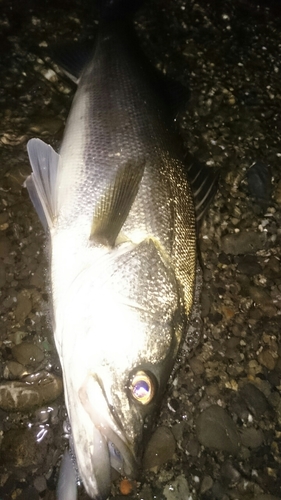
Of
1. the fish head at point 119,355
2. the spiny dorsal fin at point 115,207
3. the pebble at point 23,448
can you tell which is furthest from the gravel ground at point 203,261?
the spiny dorsal fin at point 115,207

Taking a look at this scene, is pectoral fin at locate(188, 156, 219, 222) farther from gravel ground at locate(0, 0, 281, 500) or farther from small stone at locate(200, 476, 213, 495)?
small stone at locate(200, 476, 213, 495)

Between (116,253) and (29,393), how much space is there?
0.94m

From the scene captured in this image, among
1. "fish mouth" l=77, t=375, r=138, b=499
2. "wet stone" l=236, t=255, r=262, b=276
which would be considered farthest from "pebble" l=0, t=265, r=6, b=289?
"wet stone" l=236, t=255, r=262, b=276

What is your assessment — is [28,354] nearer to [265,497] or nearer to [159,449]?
[159,449]

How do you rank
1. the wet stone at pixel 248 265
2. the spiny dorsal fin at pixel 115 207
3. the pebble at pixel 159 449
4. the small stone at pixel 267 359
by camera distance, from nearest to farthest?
1. the spiny dorsal fin at pixel 115 207
2. the pebble at pixel 159 449
3. the small stone at pixel 267 359
4. the wet stone at pixel 248 265

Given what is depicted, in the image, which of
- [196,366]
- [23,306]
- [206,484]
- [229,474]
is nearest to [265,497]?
[229,474]

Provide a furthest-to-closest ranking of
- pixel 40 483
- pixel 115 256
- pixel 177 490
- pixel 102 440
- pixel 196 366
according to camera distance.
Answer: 1. pixel 196 366
2. pixel 177 490
3. pixel 40 483
4. pixel 115 256
5. pixel 102 440

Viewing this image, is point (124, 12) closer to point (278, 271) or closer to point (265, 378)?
point (278, 271)

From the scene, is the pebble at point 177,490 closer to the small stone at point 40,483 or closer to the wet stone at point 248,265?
the small stone at point 40,483

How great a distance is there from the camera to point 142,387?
62.5 inches

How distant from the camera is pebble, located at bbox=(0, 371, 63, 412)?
202 cm

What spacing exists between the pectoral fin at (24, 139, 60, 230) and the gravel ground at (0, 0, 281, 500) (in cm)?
40

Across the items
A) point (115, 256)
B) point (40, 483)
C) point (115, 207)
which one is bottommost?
point (40, 483)

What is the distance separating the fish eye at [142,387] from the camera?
1.57 m
